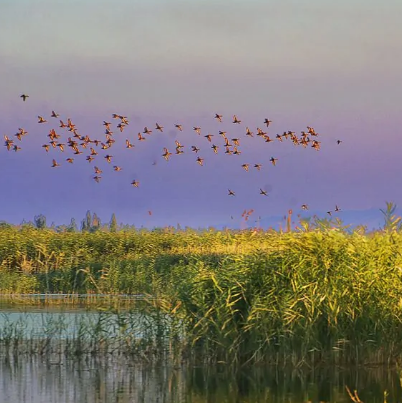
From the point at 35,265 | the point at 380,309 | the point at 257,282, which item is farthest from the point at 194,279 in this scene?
the point at 35,265

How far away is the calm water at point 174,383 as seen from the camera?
1466 cm

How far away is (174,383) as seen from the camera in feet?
51.0

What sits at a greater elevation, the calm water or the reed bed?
the reed bed

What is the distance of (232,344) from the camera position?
1622cm

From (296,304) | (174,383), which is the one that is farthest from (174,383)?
(296,304)

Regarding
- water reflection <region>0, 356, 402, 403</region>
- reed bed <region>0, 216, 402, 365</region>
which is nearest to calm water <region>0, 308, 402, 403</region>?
water reflection <region>0, 356, 402, 403</region>

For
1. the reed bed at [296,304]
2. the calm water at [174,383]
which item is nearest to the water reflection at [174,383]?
the calm water at [174,383]

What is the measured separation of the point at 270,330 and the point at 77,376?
355 cm

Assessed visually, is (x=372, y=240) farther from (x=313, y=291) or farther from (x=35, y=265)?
(x=35, y=265)

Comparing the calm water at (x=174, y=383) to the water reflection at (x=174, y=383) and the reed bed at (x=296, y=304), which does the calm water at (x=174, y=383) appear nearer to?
Answer: the water reflection at (x=174, y=383)

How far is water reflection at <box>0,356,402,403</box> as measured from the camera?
1465cm

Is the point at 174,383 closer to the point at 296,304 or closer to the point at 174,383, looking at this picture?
the point at 174,383

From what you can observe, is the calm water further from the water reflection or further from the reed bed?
the reed bed

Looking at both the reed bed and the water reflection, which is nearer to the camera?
the water reflection
